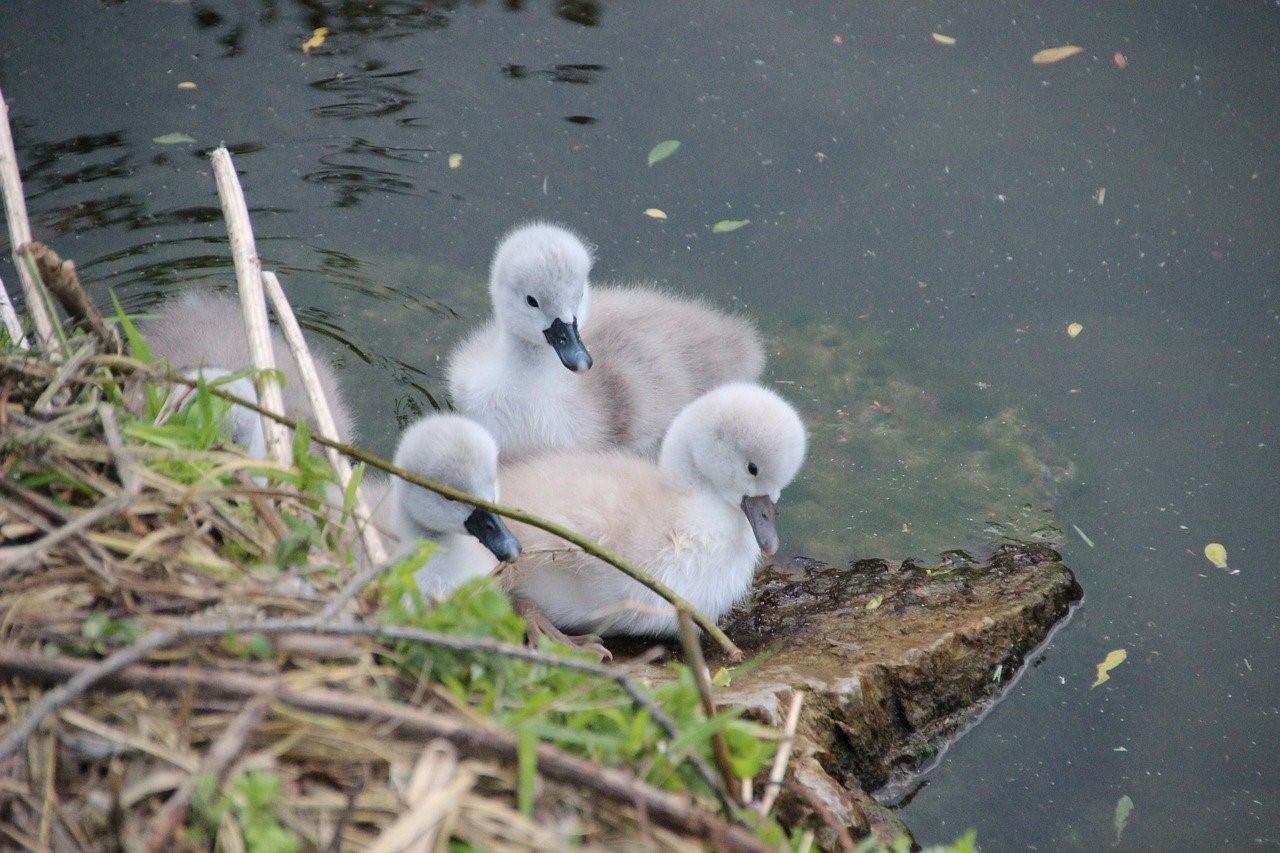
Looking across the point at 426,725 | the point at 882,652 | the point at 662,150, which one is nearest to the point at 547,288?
→ the point at 882,652

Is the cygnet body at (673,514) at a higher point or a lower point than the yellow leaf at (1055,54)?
lower

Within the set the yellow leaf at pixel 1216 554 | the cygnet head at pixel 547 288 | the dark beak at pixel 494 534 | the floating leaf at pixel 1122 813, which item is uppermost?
the cygnet head at pixel 547 288

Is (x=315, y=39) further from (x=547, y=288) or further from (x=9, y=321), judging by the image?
(x=9, y=321)

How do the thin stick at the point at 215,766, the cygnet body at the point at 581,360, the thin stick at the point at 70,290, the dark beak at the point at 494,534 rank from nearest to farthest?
the thin stick at the point at 215,766 < the thin stick at the point at 70,290 < the dark beak at the point at 494,534 < the cygnet body at the point at 581,360

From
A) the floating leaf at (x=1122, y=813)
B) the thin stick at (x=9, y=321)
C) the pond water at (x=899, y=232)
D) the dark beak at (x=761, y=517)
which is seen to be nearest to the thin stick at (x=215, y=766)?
the thin stick at (x=9, y=321)

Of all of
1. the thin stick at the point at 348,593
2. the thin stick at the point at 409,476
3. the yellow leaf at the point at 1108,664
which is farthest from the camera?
the yellow leaf at the point at 1108,664

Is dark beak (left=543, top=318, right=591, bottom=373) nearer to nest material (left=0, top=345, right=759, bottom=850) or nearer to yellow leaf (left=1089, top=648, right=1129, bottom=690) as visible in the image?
yellow leaf (left=1089, top=648, right=1129, bottom=690)

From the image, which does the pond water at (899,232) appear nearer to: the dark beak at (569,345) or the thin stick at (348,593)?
the dark beak at (569,345)

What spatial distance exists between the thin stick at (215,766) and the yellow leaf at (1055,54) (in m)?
4.49

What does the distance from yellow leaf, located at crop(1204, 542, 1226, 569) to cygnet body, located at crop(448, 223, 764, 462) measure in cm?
146

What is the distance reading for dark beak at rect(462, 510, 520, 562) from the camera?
328 cm

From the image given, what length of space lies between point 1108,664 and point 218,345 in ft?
8.70

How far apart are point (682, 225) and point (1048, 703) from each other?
212 centimetres

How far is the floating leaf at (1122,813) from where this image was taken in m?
3.46
